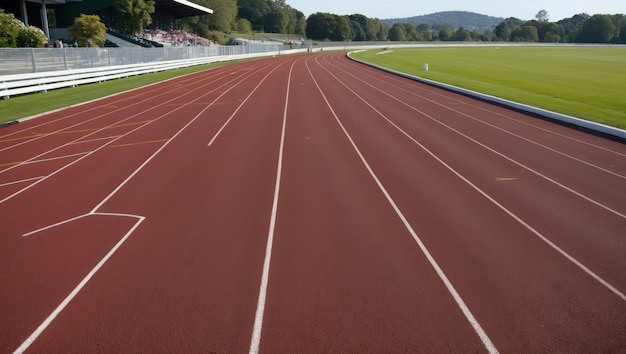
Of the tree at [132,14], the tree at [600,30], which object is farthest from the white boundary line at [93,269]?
the tree at [600,30]

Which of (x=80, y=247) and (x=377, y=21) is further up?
(x=377, y=21)

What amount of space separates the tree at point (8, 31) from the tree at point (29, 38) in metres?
0.53

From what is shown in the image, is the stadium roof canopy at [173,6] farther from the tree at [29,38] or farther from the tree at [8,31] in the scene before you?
the tree at [8,31]

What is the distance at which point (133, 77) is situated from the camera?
1210 inches

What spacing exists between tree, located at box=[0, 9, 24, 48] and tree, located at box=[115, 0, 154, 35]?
20317 millimetres

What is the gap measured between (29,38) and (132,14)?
2044cm

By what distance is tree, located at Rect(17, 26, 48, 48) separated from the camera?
29922 millimetres

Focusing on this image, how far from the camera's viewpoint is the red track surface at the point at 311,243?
4.27 m

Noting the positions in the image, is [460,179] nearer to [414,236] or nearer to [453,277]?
[414,236]

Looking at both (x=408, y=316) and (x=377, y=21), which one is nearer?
(x=408, y=316)

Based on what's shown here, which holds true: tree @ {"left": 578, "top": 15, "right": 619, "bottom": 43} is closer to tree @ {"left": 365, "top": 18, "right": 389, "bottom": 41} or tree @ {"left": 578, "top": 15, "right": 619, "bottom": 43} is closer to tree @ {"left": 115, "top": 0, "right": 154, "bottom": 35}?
tree @ {"left": 365, "top": 18, "right": 389, "bottom": 41}

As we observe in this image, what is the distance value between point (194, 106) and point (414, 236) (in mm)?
13650

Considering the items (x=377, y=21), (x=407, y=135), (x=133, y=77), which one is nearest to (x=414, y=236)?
(x=407, y=135)

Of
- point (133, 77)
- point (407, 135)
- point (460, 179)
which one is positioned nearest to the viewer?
point (460, 179)
